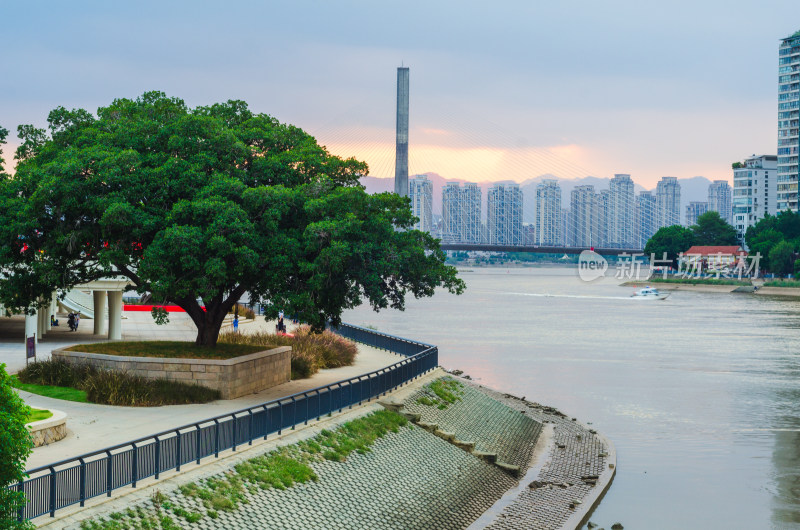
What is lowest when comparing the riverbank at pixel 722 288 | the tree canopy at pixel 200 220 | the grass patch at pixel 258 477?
the riverbank at pixel 722 288

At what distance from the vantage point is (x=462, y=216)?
171m

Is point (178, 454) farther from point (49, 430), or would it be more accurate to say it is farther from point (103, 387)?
point (103, 387)

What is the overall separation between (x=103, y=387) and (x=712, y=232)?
175496 mm

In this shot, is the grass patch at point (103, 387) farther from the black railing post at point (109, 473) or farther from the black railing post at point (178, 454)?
the black railing post at point (109, 473)

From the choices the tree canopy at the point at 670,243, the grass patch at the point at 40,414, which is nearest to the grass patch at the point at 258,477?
the grass patch at the point at 40,414

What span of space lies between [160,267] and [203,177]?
3.50 m

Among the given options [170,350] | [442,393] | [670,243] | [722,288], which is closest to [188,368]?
[170,350]

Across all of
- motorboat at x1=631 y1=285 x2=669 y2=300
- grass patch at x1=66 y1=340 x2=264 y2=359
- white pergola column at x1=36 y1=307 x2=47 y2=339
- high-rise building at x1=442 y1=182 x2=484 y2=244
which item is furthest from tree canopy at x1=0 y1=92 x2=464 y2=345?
high-rise building at x1=442 y1=182 x2=484 y2=244

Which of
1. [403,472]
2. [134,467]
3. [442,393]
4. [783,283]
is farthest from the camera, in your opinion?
[783,283]

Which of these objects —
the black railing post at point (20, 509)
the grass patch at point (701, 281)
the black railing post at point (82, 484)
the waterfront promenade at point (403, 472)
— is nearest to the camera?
the black railing post at point (20, 509)

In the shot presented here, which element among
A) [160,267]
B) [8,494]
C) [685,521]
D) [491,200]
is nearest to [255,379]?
[160,267]

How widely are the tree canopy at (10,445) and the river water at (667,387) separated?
16.4 metres

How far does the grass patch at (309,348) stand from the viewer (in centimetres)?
3441

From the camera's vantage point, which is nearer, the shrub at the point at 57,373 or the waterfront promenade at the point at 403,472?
the waterfront promenade at the point at 403,472
